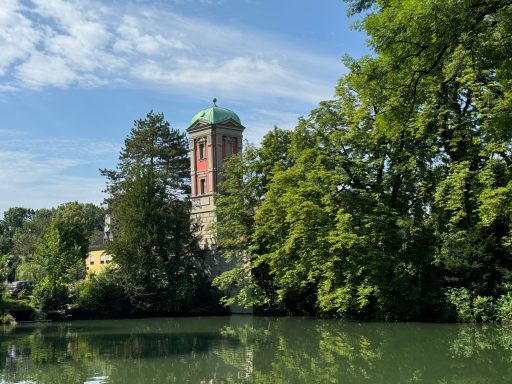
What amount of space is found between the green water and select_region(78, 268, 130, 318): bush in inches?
364

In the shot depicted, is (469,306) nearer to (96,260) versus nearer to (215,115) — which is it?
(215,115)

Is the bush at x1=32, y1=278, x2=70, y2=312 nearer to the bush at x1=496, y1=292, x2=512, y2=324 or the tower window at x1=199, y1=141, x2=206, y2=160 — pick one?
the tower window at x1=199, y1=141, x2=206, y2=160

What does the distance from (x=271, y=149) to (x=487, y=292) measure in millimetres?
15976

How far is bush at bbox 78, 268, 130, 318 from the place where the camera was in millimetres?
38938

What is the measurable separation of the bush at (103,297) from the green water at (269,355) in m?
9.24

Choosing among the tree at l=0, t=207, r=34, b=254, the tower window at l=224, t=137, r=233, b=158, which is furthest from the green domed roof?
the tree at l=0, t=207, r=34, b=254

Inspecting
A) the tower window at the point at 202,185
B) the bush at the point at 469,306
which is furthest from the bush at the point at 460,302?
the tower window at the point at 202,185

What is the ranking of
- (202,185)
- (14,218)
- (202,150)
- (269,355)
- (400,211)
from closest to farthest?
1. (269,355)
2. (400,211)
3. (202,185)
4. (202,150)
5. (14,218)

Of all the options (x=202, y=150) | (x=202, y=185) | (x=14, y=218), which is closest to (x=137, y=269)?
(x=202, y=185)

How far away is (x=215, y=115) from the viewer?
45906mm

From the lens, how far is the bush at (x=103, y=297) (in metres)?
38.9

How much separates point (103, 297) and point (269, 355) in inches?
932

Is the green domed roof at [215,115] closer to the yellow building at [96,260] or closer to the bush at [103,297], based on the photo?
the bush at [103,297]

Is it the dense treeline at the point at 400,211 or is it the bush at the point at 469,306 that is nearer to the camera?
the dense treeline at the point at 400,211
